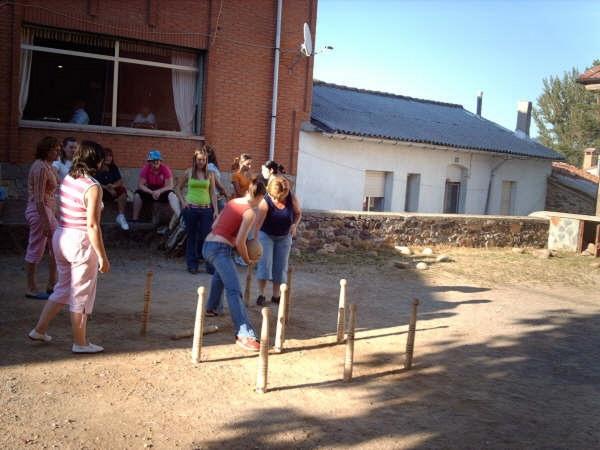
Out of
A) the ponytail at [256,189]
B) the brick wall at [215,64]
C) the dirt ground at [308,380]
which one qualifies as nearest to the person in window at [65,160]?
the dirt ground at [308,380]

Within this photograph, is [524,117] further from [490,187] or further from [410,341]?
[410,341]

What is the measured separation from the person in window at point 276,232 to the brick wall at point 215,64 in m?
6.14

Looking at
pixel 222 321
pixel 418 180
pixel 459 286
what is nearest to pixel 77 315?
pixel 222 321

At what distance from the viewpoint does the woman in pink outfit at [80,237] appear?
17.4ft

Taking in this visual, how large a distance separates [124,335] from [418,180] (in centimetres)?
1500

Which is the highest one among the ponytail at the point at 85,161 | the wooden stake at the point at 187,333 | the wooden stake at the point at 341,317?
the ponytail at the point at 85,161

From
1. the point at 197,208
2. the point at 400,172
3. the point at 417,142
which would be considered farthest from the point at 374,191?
the point at 197,208


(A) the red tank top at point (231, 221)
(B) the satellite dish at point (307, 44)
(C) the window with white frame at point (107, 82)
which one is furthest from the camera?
(B) the satellite dish at point (307, 44)

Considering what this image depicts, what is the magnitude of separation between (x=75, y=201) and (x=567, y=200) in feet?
75.0

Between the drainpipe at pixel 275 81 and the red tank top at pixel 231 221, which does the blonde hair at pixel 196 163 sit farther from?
the drainpipe at pixel 275 81

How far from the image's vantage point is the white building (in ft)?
56.1

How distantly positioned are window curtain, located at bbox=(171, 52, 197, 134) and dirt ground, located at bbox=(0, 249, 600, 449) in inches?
226

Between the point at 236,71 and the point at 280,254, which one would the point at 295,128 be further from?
the point at 280,254

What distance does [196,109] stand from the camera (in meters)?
14.3
